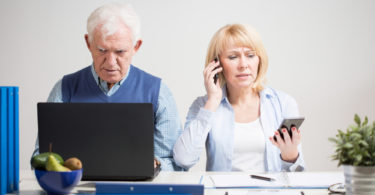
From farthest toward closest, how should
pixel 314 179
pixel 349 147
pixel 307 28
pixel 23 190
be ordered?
1. pixel 307 28
2. pixel 314 179
3. pixel 23 190
4. pixel 349 147

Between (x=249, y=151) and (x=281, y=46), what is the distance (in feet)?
4.83

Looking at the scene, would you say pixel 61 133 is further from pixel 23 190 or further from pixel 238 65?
pixel 238 65

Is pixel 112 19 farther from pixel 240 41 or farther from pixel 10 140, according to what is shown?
pixel 10 140

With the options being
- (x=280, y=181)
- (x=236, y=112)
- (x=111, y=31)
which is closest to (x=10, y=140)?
(x=111, y=31)

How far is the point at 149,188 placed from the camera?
1478 millimetres

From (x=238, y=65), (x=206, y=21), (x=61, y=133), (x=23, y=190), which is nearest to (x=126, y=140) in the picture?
(x=61, y=133)

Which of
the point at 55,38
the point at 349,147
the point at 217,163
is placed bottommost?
the point at 217,163

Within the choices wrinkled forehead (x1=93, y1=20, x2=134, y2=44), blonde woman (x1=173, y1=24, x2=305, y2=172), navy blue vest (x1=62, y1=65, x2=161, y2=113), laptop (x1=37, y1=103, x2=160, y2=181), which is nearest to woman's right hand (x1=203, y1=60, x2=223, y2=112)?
blonde woman (x1=173, y1=24, x2=305, y2=172)

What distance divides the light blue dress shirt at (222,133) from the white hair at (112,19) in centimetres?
55

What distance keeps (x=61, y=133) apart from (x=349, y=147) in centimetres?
104

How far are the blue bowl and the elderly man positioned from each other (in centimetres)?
72

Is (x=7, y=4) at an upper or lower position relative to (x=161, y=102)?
upper

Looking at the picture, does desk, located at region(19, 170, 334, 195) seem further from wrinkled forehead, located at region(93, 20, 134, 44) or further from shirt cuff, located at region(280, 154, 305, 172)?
wrinkled forehead, located at region(93, 20, 134, 44)

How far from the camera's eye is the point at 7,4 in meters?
3.79
